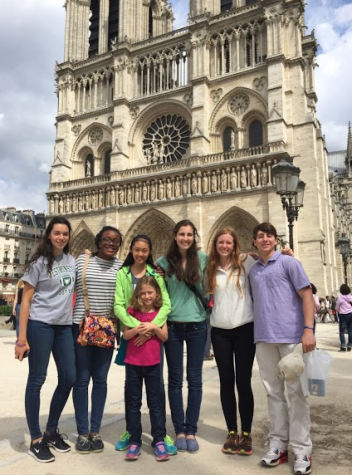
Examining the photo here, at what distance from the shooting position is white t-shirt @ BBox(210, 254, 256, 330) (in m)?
3.25

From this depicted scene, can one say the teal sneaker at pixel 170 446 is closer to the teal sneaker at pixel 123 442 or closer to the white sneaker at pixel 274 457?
the teal sneaker at pixel 123 442

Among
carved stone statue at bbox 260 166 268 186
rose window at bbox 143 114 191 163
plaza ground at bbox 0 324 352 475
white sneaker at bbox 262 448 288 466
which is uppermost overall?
rose window at bbox 143 114 191 163

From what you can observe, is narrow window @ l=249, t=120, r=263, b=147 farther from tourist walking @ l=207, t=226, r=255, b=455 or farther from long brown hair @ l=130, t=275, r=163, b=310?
long brown hair @ l=130, t=275, r=163, b=310

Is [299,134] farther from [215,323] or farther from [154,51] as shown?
[215,323]

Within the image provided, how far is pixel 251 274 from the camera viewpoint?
3.36 meters

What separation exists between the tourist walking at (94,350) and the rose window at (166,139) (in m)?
21.1

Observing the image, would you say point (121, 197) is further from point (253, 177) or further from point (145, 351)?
point (145, 351)

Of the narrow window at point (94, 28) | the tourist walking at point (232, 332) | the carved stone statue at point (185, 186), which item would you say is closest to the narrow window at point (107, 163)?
the carved stone statue at point (185, 186)

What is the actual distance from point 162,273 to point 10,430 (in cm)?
203

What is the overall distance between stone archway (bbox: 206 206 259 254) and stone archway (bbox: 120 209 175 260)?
3.10 meters

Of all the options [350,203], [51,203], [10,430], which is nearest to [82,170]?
[51,203]

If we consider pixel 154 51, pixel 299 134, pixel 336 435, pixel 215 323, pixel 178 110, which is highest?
pixel 154 51

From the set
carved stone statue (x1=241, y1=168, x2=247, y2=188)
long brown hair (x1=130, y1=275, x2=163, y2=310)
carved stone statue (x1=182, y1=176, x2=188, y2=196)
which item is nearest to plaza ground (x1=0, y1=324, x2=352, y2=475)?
long brown hair (x1=130, y1=275, x2=163, y2=310)

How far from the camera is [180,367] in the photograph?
132 inches
